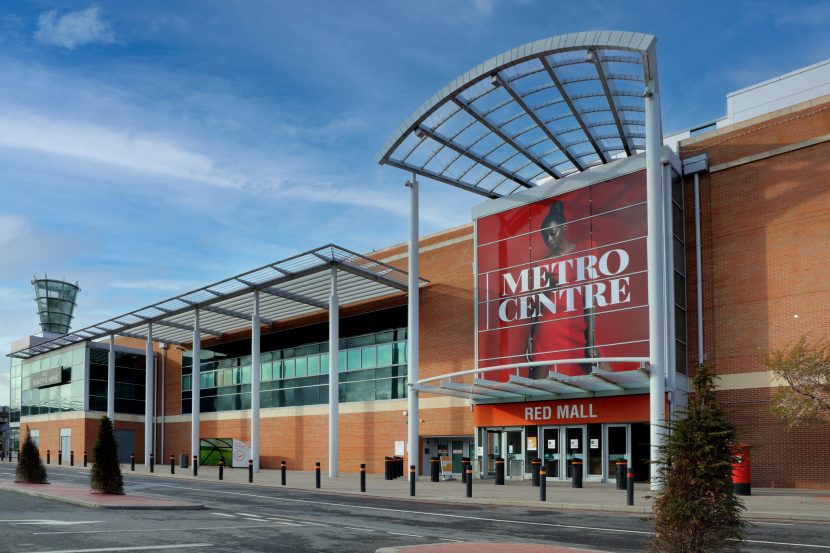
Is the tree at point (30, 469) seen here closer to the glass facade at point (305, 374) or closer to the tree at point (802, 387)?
the glass facade at point (305, 374)

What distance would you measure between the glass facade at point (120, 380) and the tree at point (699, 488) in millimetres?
51573

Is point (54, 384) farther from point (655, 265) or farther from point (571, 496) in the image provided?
point (655, 265)

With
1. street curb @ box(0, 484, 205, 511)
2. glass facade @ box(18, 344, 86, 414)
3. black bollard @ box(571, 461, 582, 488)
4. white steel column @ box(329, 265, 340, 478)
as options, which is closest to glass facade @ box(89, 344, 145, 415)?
glass facade @ box(18, 344, 86, 414)

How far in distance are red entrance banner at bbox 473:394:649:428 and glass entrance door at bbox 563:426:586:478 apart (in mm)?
399

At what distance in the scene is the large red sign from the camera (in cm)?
2764

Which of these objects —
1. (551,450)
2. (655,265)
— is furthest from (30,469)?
(655,265)

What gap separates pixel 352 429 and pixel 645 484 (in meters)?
16.4

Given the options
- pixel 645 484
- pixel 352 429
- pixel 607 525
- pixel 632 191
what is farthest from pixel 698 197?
pixel 352 429

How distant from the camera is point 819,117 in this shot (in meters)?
25.1

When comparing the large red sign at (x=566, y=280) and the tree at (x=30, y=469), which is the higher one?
the large red sign at (x=566, y=280)

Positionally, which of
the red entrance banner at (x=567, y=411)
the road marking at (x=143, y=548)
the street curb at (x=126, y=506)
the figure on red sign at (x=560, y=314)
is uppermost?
the figure on red sign at (x=560, y=314)

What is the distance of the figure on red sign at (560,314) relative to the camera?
94.6 ft

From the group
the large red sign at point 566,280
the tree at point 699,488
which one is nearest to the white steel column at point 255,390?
the large red sign at point 566,280

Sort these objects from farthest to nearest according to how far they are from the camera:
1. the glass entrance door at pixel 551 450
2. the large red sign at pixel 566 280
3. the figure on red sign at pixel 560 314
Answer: the glass entrance door at pixel 551 450, the figure on red sign at pixel 560 314, the large red sign at pixel 566 280
